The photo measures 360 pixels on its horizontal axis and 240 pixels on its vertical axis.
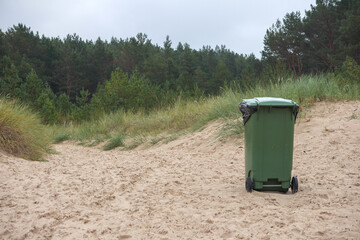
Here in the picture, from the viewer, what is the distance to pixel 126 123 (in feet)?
43.6

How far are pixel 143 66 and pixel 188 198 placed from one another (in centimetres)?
6046

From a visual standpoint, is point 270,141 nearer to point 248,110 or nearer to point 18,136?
point 248,110

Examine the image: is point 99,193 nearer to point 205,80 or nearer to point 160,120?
point 160,120

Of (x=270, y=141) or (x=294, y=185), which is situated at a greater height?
(x=270, y=141)

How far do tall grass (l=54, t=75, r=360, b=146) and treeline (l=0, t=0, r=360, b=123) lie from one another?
124 centimetres

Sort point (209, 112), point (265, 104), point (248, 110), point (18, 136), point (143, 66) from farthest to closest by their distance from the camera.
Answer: point (143, 66), point (209, 112), point (18, 136), point (248, 110), point (265, 104)

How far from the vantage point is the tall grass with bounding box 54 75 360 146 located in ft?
29.1

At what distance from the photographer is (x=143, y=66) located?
63.7 metres

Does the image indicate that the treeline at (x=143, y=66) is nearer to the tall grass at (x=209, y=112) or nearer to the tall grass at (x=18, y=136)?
the tall grass at (x=209, y=112)

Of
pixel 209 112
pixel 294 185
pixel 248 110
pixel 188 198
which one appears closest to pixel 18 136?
pixel 188 198

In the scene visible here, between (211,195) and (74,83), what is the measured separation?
58.5 meters

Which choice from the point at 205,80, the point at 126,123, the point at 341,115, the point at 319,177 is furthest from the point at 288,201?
the point at 205,80

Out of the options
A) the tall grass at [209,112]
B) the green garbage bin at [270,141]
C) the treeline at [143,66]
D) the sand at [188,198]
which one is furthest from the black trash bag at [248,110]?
the treeline at [143,66]

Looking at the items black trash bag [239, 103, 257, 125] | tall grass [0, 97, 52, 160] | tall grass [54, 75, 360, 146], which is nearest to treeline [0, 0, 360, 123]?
tall grass [54, 75, 360, 146]
